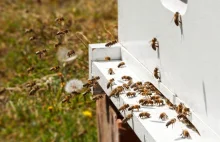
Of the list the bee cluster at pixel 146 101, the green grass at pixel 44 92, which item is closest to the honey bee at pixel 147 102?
the bee cluster at pixel 146 101

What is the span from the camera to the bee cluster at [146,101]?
6.62ft

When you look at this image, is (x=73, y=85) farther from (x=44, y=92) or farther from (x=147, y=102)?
(x=147, y=102)

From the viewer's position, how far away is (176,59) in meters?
2.12

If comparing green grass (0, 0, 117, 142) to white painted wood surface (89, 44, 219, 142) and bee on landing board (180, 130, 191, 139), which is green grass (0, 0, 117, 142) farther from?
bee on landing board (180, 130, 191, 139)

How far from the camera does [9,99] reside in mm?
5199

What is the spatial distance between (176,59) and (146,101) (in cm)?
24

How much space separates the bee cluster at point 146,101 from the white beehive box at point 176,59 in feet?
0.08

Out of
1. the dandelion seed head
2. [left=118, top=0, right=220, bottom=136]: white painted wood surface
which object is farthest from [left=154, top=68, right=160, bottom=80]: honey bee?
the dandelion seed head

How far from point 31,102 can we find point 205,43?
3.42m

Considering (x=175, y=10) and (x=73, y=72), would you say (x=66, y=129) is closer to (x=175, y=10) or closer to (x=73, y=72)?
(x=73, y=72)

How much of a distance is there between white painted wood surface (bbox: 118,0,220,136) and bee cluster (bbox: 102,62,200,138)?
0.18 ft

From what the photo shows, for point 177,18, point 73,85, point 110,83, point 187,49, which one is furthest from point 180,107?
point 73,85

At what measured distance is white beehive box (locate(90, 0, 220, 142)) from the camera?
1.78m

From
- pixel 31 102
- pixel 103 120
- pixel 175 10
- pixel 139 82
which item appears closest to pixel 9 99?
pixel 31 102
